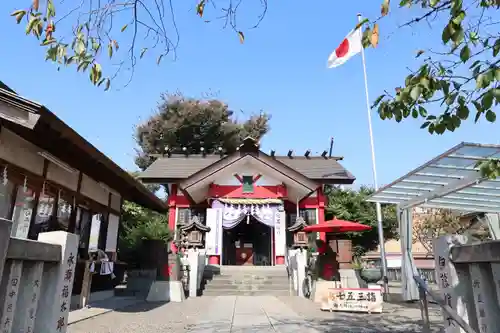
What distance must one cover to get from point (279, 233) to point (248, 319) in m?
10.1

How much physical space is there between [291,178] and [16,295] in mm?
15759

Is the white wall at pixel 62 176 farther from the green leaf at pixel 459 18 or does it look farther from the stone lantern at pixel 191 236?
the green leaf at pixel 459 18

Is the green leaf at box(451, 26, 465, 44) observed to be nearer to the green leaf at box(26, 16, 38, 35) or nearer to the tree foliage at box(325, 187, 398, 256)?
the green leaf at box(26, 16, 38, 35)

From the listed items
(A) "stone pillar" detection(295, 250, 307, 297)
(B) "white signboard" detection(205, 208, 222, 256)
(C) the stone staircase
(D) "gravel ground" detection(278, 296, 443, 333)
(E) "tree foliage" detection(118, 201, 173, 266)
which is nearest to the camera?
(D) "gravel ground" detection(278, 296, 443, 333)

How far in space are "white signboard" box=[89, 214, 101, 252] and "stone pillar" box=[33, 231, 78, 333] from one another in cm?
750

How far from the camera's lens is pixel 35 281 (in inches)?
102

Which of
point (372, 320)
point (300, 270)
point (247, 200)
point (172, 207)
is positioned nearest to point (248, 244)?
point (247, 200)

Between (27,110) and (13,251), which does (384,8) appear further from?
(27,110)

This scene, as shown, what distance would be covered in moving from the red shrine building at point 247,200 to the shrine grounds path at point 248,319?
7.74 metres

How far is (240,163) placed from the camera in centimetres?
1867

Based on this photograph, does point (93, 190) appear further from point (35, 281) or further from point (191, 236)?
point (35, 281)

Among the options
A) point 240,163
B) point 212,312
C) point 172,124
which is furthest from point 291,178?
point 172,124

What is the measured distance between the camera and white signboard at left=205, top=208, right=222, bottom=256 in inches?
672

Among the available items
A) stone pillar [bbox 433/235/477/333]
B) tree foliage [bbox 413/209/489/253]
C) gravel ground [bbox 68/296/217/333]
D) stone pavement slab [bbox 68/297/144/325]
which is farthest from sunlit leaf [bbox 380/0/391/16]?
tree foliage [bbox 413/209/489/253]
